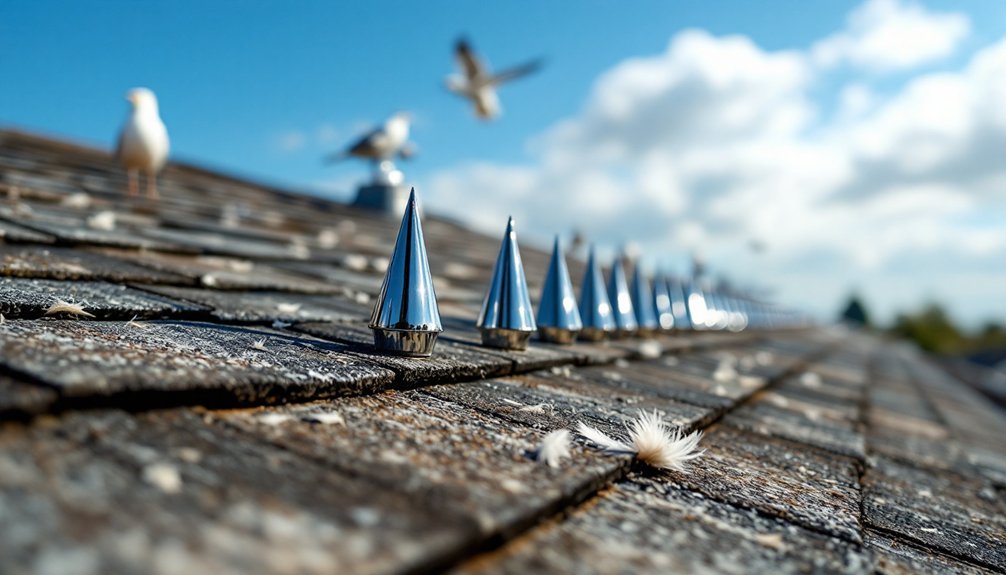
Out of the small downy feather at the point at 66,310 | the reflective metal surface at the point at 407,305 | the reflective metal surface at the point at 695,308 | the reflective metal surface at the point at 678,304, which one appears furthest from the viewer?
the reflective metal surface at the point at 695,308

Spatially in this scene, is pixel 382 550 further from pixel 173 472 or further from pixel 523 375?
pixel 523 375

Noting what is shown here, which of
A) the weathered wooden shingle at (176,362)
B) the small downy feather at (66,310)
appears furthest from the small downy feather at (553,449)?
the small downy feather at (66,310)

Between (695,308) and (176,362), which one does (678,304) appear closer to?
(695,308)

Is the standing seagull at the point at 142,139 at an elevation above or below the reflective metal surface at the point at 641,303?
above

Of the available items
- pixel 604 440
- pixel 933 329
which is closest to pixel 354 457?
pixel 604 440

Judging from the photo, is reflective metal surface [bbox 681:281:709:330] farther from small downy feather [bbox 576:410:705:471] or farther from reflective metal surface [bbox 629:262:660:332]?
small downy feather [bbox 576:410:705:471]

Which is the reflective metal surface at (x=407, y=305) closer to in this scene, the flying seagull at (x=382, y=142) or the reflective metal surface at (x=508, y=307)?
the reflective metal surface at (x=508, y=307)
